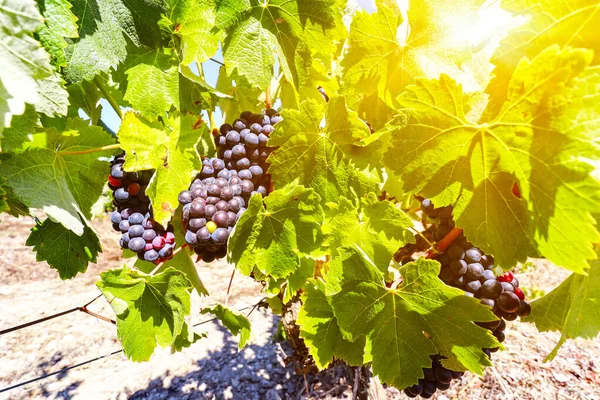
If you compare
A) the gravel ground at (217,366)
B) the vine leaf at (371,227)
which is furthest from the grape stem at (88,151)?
the gravel ground at (217,366)

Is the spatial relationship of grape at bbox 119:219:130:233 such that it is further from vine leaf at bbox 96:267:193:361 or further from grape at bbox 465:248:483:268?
grape at bbox 465:248:483:268

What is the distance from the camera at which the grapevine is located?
633mm

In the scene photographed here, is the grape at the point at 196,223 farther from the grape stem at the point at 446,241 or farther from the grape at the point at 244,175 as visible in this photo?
the grape stem at the point at 446,241

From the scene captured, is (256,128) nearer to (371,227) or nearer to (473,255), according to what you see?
(371,227)

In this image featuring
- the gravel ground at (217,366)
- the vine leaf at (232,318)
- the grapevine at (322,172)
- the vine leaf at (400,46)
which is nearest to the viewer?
the grapevine at (322,172)

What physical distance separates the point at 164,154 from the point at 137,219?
7.0 inches

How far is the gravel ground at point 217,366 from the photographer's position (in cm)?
277

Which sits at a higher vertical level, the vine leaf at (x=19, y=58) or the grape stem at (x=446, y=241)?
the vine leaf at (x=19, y=58)

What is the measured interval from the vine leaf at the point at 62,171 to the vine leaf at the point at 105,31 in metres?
0.14

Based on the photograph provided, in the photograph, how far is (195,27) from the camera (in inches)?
32.0

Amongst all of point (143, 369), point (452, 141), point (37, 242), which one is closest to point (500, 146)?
point (452, 141)

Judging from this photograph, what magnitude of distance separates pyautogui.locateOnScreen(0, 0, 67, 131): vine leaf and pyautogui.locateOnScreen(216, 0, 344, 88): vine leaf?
0.37 metres

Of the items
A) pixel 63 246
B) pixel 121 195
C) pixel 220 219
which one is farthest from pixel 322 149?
pixel 63 246

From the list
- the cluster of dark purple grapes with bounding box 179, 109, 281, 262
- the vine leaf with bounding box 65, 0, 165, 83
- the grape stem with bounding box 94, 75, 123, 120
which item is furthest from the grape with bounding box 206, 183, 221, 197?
the grape stem with bounding box 94, 75, 123, 120
